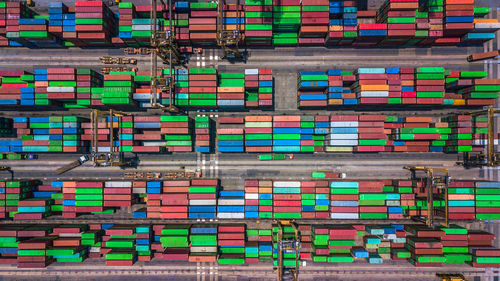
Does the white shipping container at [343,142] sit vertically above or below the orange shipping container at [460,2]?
below

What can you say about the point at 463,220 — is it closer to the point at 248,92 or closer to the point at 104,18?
the point at 248,92

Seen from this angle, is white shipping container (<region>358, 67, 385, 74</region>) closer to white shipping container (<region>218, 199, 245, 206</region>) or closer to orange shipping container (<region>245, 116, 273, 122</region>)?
orange shipping container (<region>245, 116, 273, 122</region>)

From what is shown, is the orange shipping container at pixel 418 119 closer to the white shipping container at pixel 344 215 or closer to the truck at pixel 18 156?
the white shipping container at pixel 344 215

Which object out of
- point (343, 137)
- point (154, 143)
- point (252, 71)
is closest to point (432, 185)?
point (343, 137)

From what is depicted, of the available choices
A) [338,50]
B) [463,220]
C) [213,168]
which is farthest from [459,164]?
[213,168]

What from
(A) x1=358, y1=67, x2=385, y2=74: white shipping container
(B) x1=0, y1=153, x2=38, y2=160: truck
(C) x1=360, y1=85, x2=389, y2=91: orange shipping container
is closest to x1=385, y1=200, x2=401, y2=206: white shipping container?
(C) x1=360, y1=85, x2=389, y2=91: orange shipping container

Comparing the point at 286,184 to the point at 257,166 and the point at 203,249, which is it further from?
the point at 203,249

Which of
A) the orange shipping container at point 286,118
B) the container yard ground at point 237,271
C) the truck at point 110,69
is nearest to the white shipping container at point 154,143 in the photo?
the truck at point 110,69
